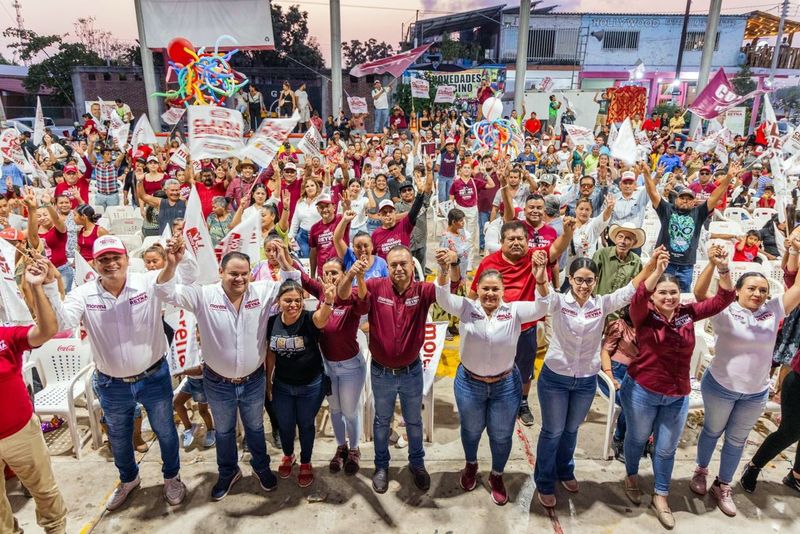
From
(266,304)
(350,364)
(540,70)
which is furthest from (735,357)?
(540,70)

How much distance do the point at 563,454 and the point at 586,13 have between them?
40480mm

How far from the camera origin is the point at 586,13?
37000 millimetres

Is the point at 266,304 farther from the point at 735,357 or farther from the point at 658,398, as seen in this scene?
the point at 735,357

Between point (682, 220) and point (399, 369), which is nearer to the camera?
point (399, 369)

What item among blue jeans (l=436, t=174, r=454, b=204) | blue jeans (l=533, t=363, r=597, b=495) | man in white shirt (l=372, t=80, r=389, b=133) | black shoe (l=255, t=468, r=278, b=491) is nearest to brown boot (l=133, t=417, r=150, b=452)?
black shoe (l=255, t=468, r=278, b=491)

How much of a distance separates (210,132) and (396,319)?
9.05 feet

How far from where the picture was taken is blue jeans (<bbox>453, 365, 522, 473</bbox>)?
3770mm

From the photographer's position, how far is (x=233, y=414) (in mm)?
3867

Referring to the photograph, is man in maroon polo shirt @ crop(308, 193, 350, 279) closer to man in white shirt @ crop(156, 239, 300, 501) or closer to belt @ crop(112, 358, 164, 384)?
man in white shirt @ crop(156, 239, 300, 501)

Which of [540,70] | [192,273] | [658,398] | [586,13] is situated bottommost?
[658,398]

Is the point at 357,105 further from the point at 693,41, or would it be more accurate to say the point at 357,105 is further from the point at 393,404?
the point at 693,41

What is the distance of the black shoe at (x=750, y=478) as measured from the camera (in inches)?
161

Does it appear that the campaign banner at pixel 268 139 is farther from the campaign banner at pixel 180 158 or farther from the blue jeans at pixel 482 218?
the blue jeans at pixel 482 218

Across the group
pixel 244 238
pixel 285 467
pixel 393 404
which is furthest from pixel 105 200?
pixel 393 404
